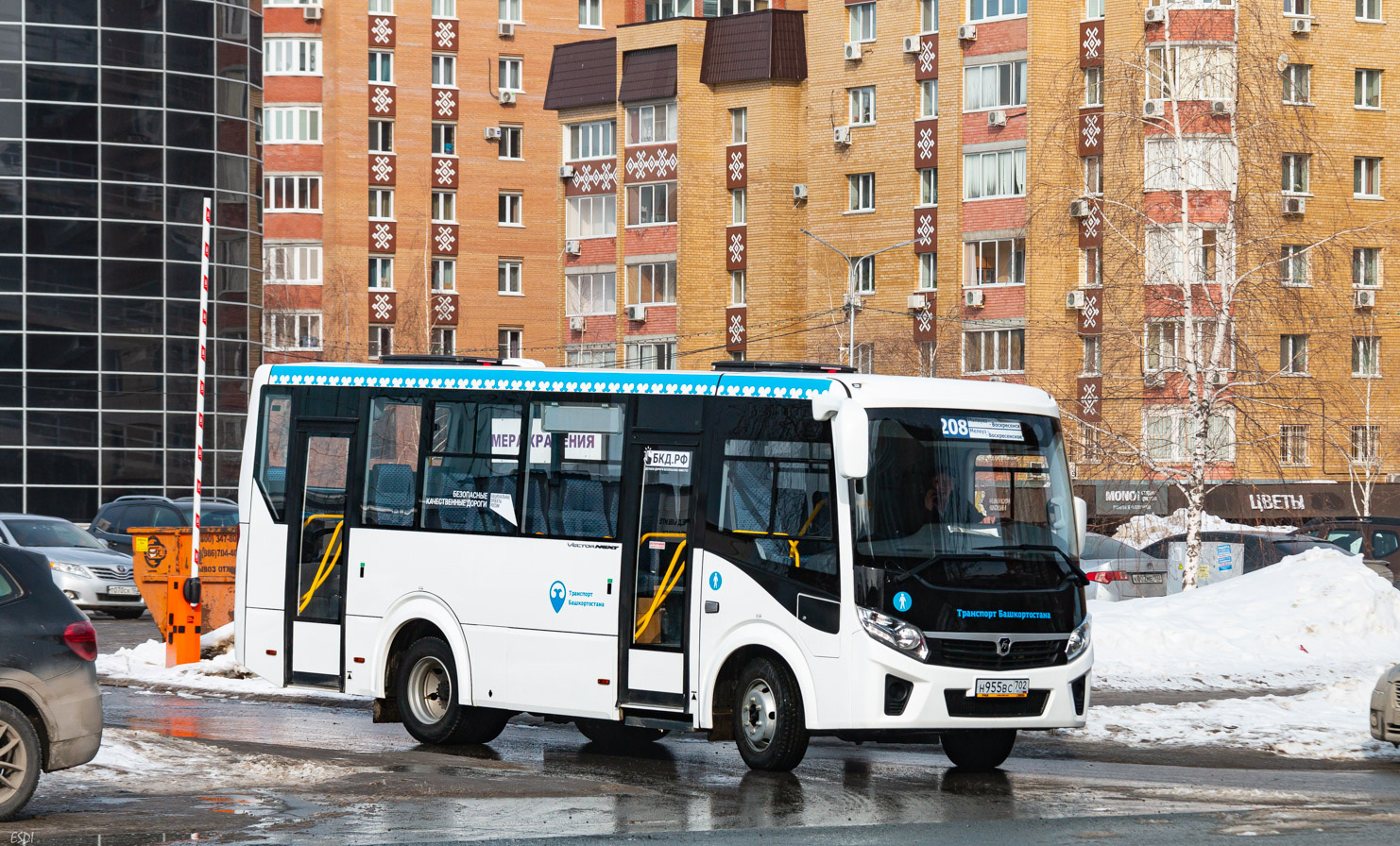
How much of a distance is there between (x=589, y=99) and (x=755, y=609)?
6768cm

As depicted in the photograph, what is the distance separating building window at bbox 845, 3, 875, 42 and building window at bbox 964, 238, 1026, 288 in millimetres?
8881

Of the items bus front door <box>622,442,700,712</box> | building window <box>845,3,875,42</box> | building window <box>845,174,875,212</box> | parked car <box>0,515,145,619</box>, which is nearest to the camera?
bus front door <box>622,442,700,712</box>

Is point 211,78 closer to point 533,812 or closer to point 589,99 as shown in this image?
point 589,99

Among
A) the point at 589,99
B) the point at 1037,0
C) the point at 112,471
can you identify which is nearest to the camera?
the point at 112,471

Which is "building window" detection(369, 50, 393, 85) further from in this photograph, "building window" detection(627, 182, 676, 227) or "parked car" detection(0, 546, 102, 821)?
"parked car" detection(0, 546, 102, 821)

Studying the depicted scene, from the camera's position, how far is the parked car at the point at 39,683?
10781mm

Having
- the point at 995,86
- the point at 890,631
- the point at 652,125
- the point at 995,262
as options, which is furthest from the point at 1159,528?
the point at 652,125

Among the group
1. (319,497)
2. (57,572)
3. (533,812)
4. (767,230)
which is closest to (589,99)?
(767,230)

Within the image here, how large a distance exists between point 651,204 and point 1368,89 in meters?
26.7

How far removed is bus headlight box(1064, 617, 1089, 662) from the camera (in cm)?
1363

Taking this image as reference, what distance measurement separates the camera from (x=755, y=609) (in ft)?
44.2

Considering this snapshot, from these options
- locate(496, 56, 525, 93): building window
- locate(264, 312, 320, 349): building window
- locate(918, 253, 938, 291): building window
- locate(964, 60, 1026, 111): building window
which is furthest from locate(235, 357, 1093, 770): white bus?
locate(496, 56, 525, 93): building window

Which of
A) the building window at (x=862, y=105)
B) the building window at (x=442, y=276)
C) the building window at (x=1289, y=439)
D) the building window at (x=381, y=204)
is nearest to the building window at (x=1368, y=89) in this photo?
the building window at (x=862, y=105)

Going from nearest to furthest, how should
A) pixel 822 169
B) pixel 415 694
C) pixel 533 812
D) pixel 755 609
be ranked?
pixel 533 812, pixel 755 609, pixel 415 694, pixel 822 169
